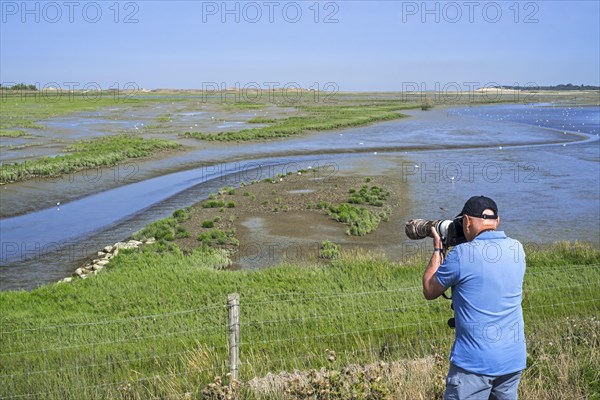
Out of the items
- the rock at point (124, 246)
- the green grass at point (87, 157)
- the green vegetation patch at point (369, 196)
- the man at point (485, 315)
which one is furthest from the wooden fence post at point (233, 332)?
the green grass at point (87, 157)

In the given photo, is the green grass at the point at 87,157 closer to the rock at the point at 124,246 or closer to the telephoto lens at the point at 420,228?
the rock at the point at 124,246

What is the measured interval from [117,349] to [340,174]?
82.7 ft

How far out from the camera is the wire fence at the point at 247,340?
771cm

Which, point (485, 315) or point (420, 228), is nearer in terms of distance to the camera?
point (485, 315)

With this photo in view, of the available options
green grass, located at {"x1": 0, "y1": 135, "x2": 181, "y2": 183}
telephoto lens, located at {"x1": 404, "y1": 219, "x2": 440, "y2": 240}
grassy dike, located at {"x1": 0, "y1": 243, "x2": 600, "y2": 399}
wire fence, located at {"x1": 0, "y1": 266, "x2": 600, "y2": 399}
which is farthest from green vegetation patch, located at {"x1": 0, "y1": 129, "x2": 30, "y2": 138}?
telephoto lens, located at {"x1": 404, "y1": 219, "x2": 440, "y2": 240}

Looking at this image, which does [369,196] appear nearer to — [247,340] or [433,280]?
[247,340]

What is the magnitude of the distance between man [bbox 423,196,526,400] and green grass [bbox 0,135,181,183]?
30551 millimetres

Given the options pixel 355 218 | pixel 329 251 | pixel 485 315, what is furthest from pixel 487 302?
pixel 355 218

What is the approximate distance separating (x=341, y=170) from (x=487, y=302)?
31619 millimetres

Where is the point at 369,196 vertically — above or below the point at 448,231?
below

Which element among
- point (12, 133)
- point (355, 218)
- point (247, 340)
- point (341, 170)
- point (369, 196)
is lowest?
point (247, 340)

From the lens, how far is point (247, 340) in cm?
1039

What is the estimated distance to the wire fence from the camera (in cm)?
771

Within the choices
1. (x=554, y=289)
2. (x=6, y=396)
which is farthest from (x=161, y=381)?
(x=554, y=289)
